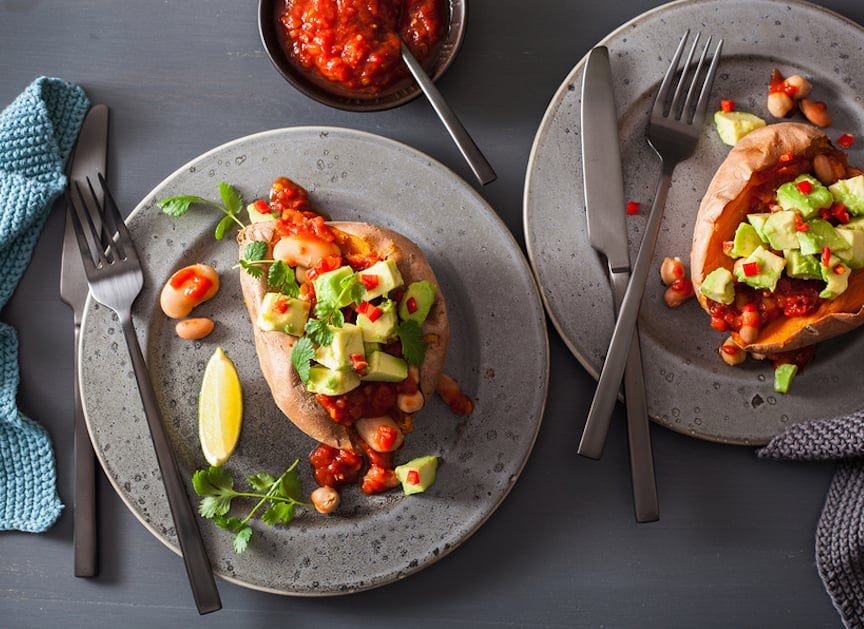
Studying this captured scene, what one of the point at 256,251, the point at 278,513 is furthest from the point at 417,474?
the point at 256,251

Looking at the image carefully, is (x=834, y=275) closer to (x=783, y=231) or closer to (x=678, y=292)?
(x=783, y=231)

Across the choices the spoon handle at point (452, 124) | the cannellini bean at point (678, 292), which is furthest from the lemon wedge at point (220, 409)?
the cannellini bean at point (678, 292)

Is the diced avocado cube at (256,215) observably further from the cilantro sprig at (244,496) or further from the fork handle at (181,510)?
the cilantro sprig at (244,496)

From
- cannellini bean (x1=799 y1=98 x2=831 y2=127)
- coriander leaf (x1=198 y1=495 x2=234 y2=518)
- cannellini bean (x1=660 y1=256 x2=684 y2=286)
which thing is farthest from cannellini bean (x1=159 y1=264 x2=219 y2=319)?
Answer: cannellini bean (x1=799 y1=98 x2=831 y2=127)

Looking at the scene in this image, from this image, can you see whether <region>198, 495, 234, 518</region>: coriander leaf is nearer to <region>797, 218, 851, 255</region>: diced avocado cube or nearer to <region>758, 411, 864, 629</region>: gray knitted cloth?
<region>758, 411, 864, 629</region>: gray knitted cloth

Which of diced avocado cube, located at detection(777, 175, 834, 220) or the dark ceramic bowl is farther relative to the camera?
the dark ceramic bowl

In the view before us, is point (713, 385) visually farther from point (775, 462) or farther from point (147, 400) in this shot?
→ point (147, 400)
